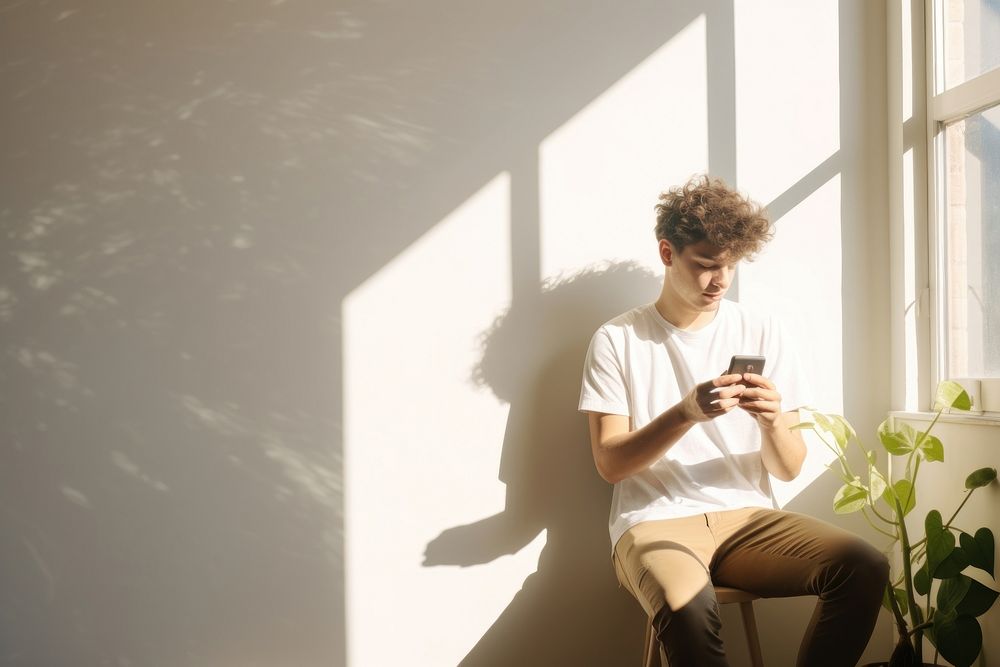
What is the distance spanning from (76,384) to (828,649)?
1.91m

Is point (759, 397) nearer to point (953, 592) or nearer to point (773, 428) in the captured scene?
point (773, 428)

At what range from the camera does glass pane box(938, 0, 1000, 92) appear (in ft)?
7.00

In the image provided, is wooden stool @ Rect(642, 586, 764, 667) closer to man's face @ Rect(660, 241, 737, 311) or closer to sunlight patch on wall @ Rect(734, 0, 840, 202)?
man's face @ Rect(660, 241, 737, 311)

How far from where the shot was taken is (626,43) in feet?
7.71

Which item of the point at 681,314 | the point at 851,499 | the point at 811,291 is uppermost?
the point at 811,291

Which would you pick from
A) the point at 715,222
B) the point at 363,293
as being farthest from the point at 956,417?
the point at 363,293

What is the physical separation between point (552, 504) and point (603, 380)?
40cm

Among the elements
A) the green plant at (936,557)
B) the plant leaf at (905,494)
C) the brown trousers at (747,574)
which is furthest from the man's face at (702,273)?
the plant leaf at (905,494)

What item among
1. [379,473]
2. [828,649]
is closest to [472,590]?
[379,473]

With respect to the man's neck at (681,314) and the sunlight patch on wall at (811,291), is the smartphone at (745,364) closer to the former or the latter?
the man's neck at (681,314)

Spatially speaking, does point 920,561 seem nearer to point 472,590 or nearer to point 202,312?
point 472,590

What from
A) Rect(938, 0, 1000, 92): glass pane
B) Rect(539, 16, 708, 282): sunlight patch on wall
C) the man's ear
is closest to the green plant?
the man's ear

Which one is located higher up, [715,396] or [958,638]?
[715,396]

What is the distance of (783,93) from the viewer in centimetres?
241
